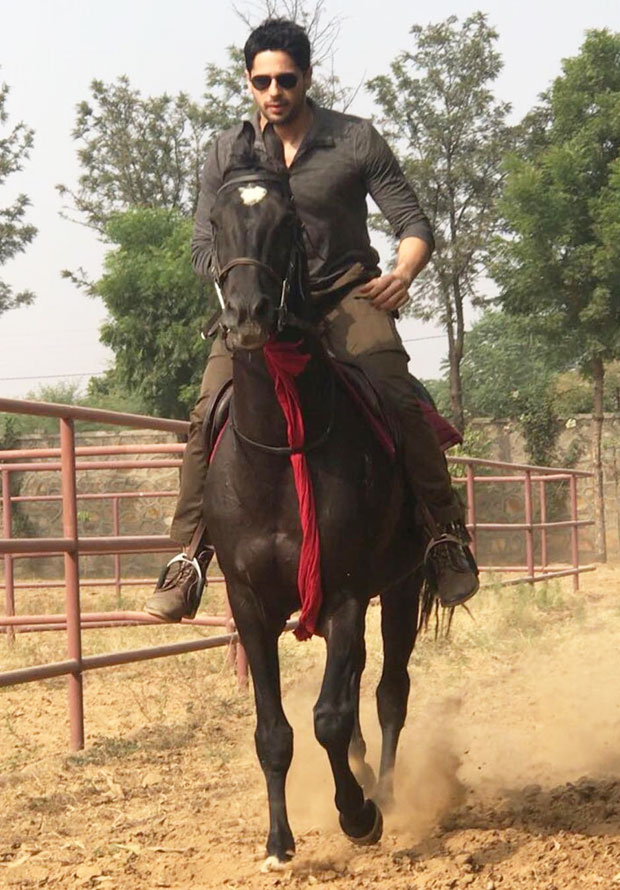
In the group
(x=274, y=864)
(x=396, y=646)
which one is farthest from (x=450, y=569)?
(x=274, y=864)

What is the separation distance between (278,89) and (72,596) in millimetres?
2884

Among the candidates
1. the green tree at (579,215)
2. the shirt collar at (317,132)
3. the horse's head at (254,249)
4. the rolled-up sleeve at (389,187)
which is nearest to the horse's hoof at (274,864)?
the horse's head at (254,249)

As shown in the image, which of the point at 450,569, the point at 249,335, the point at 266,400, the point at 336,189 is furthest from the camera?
the point at 450,569

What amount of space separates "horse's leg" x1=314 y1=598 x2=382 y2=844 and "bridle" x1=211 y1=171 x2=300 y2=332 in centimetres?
101

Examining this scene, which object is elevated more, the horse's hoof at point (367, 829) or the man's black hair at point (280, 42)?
the man's black hair at point (280, 42)

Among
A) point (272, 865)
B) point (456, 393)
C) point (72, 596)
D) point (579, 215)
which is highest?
point (579, 215)

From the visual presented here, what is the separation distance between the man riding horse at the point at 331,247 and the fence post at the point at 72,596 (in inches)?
58.1

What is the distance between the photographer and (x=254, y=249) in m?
3.41

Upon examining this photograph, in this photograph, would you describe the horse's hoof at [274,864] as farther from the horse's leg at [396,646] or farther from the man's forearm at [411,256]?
the man's forearm at [411,256]

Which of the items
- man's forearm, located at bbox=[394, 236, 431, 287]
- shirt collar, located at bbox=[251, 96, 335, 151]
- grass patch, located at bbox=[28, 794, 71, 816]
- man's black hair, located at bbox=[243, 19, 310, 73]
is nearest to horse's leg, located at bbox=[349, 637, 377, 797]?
grass patch, located at bbox=[28, 794, 71, 816]

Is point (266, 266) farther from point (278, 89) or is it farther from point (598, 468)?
point (598, 468)

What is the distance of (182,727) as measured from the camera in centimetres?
646

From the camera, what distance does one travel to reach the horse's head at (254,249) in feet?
10.7

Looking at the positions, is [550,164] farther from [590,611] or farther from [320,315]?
[320,315]
